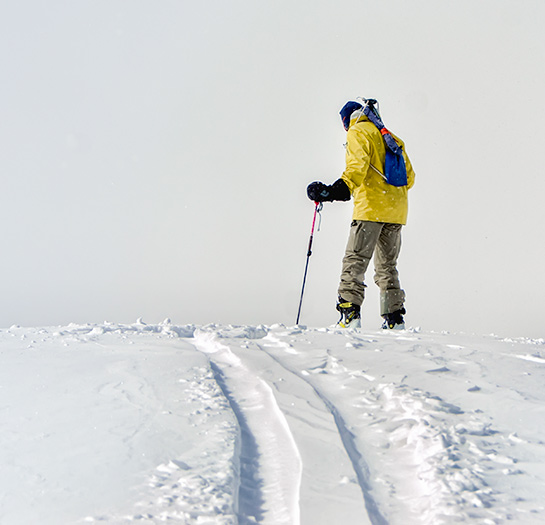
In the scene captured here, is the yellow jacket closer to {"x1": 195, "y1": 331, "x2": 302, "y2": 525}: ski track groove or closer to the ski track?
the ski track

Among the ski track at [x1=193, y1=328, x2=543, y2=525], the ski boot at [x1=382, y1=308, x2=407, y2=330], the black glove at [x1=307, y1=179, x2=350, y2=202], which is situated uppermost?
the black glove at [x1=307, y1=179, x2=350, y2=202]

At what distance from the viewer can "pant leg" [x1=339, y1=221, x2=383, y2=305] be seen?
5164 millimetres

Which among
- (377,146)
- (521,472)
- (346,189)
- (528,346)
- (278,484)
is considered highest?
(377,146)

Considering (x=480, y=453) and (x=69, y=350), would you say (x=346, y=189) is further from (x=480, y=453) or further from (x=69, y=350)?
(x=480, y=453)

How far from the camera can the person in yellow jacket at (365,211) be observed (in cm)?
498

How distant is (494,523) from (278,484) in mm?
677

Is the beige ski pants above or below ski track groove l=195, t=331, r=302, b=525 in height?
above

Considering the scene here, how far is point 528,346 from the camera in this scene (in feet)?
12.4

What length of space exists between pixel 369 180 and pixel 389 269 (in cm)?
100

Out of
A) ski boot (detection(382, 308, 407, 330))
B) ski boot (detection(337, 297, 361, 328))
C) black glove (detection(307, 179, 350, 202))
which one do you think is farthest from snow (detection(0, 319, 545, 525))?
ski boot (detection(382, 308, 407, 330))

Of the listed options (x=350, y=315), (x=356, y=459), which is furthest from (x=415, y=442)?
(x=350, y=315)

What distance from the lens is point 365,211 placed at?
5.19 meters

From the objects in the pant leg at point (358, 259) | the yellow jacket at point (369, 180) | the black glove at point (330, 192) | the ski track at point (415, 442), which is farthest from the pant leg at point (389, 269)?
the ski track at point (415, 442)

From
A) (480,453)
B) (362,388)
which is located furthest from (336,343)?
(480,453)
